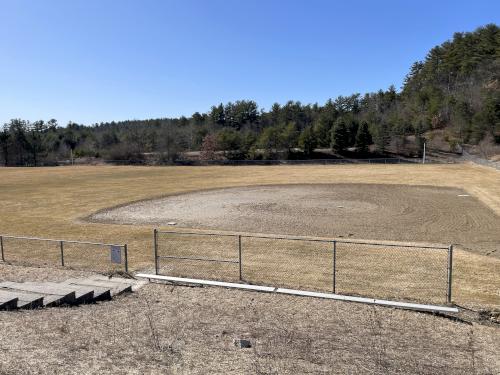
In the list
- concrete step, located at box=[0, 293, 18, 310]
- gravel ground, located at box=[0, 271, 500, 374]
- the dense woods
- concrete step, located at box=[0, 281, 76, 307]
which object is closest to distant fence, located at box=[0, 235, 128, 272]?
concrete step, located at box=[0, 281, 76, 307]

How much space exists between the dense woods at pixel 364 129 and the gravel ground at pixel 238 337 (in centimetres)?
9897

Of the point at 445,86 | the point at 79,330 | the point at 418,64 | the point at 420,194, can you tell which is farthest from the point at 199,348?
the point at 418,64

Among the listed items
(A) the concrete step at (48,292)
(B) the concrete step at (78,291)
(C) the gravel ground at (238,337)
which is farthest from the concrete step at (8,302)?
(B) the concrete step at (78,291)

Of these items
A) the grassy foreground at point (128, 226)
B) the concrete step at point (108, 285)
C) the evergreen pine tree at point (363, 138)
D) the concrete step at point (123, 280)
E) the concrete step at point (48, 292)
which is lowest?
the grassy foreground at point (128, 226)

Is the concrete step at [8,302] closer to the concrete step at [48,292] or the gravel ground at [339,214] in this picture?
the concrete step at [48,292]

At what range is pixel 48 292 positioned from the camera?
34.8ft

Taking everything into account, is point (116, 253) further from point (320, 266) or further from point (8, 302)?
point (320, 266)

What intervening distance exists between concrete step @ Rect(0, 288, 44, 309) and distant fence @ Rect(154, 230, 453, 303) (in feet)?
13.8

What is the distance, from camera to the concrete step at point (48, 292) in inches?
395

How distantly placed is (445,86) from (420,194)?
5150 inches

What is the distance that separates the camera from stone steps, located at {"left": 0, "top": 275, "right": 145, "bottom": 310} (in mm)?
9711

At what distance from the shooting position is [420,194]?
37062 mm

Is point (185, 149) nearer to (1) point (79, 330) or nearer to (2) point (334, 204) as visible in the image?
(2) point (334, 204)

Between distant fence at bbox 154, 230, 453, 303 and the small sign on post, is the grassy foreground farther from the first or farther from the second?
the small sign on post
